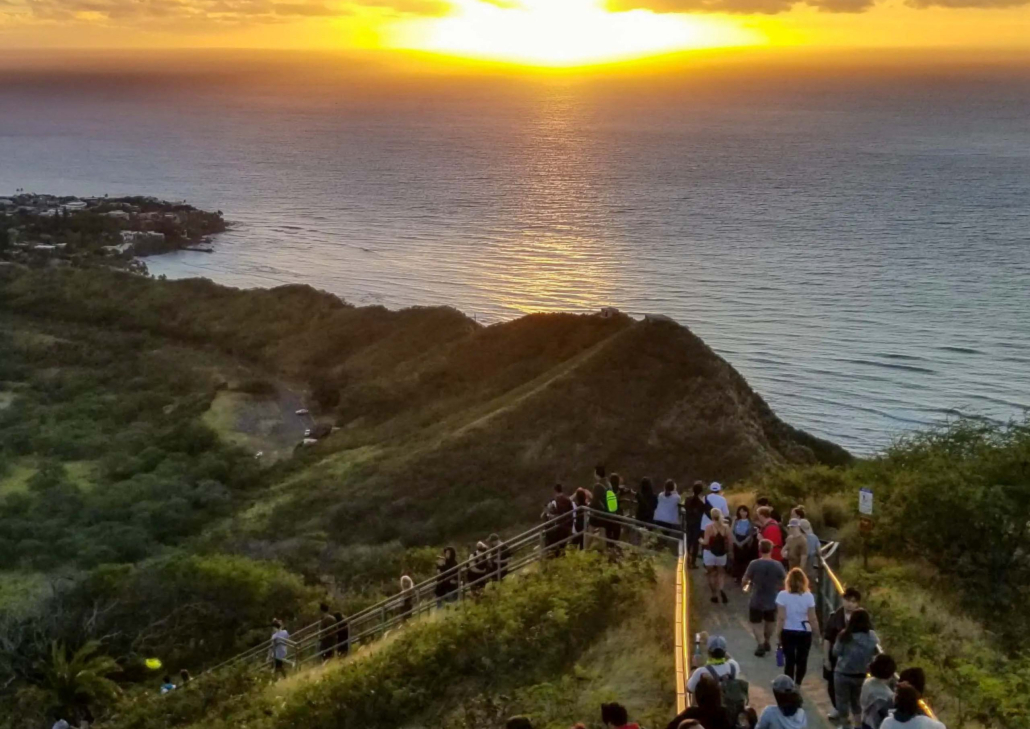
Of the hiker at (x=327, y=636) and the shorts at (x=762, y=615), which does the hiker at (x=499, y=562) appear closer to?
the hiker at (x=327, y=636)

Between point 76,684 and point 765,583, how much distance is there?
1379 cm

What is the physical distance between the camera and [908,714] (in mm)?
8062

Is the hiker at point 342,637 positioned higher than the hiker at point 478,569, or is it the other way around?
the hiker at point 478,569

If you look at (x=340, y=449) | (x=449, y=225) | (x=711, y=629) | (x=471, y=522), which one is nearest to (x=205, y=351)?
(x=340, y=449)

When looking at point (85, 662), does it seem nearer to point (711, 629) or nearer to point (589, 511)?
point (589, 511)

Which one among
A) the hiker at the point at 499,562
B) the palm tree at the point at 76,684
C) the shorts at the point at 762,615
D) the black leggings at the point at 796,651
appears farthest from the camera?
the palm tree at the point at 76,684

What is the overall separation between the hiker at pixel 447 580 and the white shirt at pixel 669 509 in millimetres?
3410

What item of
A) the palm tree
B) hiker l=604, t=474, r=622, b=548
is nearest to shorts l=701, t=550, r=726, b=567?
hiker l=604, t=474, r=622, b=548

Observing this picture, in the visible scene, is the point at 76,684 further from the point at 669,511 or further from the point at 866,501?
the point at 866,501

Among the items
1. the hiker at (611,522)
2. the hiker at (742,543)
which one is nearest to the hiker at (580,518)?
the hiker at (611,522)

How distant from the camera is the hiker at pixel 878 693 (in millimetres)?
9109

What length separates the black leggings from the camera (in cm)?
1162

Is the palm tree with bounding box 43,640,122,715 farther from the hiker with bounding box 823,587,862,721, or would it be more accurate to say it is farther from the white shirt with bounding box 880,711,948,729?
the white shirt with bounding box 880,711,948,729

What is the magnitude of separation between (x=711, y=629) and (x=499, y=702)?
115 inches
